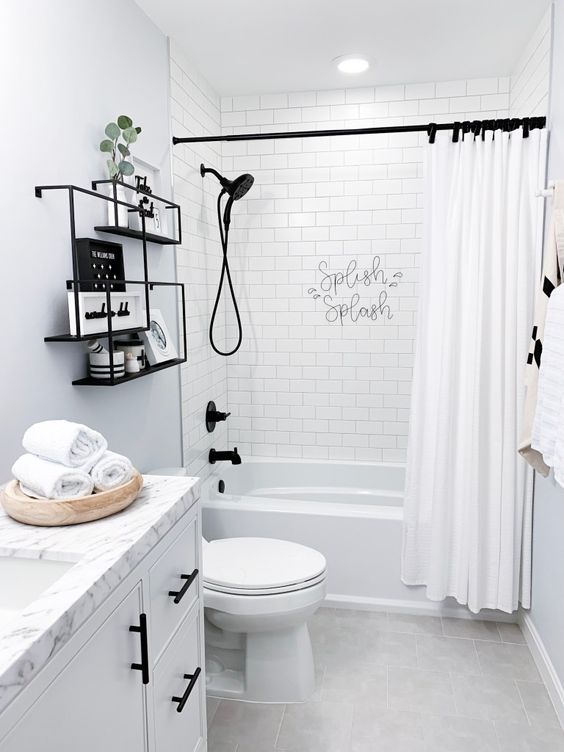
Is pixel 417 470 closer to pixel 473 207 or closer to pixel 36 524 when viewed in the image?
pixel 473 207

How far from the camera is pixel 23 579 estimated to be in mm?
1195

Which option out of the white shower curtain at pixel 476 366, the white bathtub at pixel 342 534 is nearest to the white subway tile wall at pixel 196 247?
the white bathtub at pixel 342 534

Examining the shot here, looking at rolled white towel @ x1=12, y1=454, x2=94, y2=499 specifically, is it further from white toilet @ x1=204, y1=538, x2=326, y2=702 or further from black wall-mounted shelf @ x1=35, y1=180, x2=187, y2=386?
white toilet @ x1=204, y1=538, x2=326, y2=702

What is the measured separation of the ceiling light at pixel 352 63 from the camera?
2.82 m

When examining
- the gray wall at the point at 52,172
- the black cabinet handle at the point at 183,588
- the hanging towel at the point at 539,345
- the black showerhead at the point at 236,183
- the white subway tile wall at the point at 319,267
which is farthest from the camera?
the white subway tile wall at the point at 319,267

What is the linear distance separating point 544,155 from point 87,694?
2383mm

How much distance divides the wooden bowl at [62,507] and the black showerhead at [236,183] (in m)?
2.06

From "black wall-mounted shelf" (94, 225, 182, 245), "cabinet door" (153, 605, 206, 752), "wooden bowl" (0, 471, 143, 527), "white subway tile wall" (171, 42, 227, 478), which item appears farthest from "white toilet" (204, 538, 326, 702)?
"black wall-mounted shelf" (94, 225, 182, 245)

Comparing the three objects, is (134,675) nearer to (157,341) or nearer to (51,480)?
(51,480)

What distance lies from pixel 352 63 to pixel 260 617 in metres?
2.52

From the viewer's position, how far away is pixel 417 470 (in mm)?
2623

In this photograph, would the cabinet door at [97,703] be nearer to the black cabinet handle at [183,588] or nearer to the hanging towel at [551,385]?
the black cabinet handle at [183,588]

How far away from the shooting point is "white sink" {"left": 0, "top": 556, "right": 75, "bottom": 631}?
1178 millimetres

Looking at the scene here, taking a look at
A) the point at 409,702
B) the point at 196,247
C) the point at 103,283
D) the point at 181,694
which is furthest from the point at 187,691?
the point at 196,247
